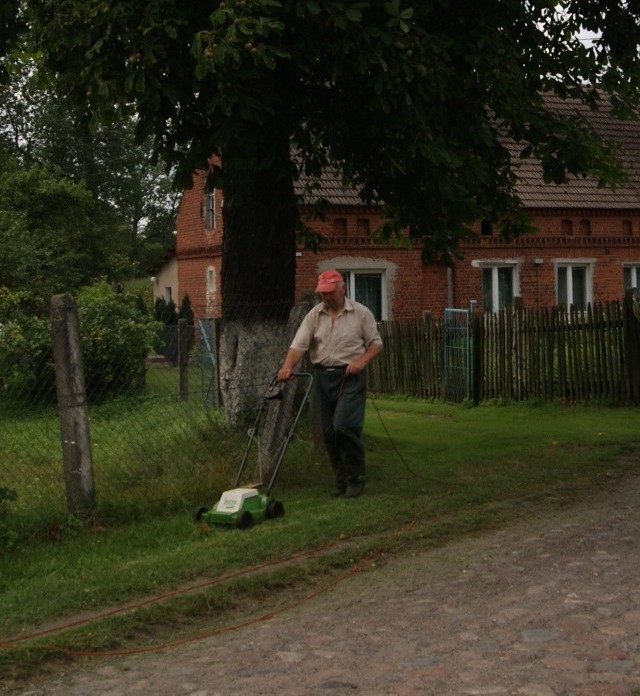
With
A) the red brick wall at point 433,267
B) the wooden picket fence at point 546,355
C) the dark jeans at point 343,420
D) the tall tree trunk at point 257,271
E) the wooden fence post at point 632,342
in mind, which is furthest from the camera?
the red brick wall at point 433,267

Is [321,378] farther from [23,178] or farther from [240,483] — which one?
[23,178]

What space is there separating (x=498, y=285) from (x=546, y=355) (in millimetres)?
11520

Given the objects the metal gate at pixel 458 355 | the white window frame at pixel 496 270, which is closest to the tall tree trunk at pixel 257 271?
the metal gate at pixel 458 355

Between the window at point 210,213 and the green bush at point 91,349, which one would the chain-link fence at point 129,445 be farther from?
the window at point 210,213

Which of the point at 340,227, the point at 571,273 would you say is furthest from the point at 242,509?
the point at 571,273

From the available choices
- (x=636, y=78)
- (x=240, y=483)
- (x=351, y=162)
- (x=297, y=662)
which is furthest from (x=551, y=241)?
(x=297, y=662)

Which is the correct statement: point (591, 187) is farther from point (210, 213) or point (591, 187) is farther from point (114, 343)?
point (114, 343)

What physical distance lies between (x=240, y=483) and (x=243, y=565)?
2414mm

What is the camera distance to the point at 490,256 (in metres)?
30.3

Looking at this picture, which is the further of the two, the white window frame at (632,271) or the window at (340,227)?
the white window frame at (632,271)

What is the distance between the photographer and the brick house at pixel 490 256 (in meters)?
28.5

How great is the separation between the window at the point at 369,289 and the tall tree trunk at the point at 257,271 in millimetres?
16028

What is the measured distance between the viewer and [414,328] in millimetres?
21969

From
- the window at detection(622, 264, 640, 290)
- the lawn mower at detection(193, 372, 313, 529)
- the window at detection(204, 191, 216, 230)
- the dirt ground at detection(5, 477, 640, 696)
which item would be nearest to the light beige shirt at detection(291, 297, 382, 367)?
the lawn mower at detection(193, 372, 313, 529)
